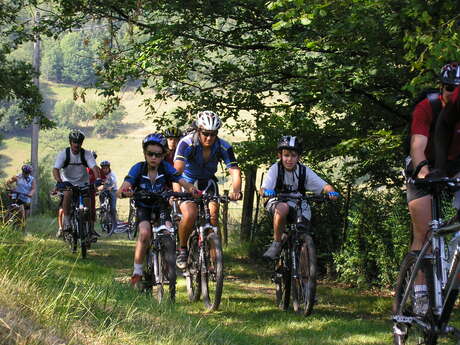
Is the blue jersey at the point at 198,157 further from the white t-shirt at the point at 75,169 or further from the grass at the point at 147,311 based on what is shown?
the white t-shirt at the point at 75,169

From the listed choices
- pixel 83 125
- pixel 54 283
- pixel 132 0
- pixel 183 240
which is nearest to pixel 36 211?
pixel 132 0

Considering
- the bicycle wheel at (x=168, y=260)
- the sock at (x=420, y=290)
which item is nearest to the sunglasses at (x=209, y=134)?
the bicycle wheel at (x=168, y=260)

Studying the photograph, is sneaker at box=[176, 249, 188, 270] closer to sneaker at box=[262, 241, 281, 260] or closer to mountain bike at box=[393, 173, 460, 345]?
sneaker at box=[262, 241, 281, 260]

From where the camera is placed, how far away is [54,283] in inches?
245

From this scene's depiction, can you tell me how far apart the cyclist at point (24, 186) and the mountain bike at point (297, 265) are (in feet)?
34.9

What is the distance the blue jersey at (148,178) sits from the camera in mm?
8586

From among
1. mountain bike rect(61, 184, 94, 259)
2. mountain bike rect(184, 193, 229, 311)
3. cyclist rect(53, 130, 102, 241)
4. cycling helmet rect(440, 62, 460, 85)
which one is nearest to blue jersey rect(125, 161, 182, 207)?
mountain bike rect(184, 193, 229, 311)

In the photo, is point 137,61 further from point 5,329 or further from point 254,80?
point 5,329

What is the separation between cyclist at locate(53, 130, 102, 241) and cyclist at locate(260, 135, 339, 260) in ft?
17.2

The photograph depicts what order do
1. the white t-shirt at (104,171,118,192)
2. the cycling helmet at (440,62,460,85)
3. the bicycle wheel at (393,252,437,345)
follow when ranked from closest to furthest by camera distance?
the cycling helmet at (440,62,460,85) → the bicycle wheel at (393,252,437,345) → the white t-shirt at (104,171,118,192)

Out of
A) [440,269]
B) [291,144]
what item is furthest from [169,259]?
[440,269]

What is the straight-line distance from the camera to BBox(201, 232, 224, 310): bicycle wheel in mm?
8445

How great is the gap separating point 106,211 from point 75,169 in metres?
8.68

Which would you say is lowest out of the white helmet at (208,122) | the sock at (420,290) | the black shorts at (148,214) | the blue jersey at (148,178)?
the sock at (420,290)
